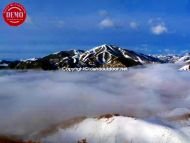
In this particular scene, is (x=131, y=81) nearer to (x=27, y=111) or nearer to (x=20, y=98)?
(x=20, y=98)

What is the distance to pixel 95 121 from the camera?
53.7 metres

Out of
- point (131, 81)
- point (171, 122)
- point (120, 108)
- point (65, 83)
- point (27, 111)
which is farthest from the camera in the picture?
point (131, 81)

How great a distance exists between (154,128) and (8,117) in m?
17.9

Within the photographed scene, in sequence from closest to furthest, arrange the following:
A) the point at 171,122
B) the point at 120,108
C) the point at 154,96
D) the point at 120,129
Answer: the point at 120,129, the point at 171,122, the point at 120,108, the point at 154,96

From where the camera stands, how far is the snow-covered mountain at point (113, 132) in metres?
45.1

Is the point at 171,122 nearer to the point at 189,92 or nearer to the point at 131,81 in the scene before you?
the point at 189,92

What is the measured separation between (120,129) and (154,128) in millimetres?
3437

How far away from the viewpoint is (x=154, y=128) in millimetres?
49500

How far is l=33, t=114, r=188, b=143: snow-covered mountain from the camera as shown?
148 ft

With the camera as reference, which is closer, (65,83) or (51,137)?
(51,137)

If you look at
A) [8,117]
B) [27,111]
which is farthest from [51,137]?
[27,111]

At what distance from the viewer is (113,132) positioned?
47844mm

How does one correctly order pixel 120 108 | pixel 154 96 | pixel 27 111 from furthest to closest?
pixel 154 96
pixel 120 108
pixel 27 111

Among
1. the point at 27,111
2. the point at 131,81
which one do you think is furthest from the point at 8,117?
the point at 131,81
